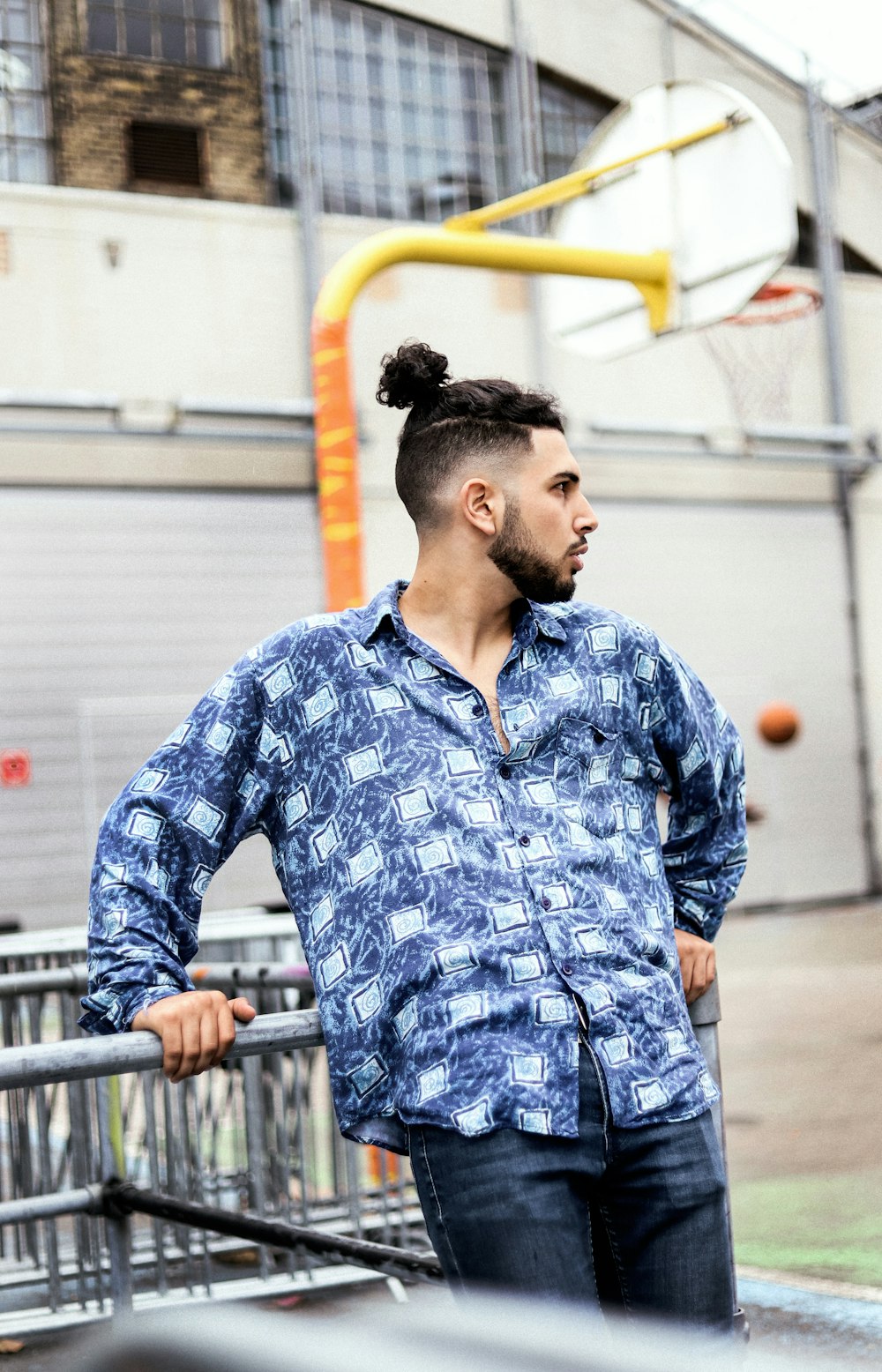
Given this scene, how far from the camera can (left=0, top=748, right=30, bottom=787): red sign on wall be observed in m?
15.1

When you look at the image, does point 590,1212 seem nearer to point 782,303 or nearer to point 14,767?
point 14,767

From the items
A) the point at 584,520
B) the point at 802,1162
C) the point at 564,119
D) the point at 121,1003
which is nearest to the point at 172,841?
the point at 121,1003

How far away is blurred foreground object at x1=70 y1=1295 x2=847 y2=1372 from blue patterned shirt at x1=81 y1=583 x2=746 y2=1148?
1298 millimetres

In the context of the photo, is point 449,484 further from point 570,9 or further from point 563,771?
point 570,9

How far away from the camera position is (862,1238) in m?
5.62

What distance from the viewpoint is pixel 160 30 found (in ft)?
54.7

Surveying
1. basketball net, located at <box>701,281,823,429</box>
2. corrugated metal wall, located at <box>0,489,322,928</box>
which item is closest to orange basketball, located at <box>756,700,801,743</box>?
basketball net, located at <box>701,281,823,429</box>

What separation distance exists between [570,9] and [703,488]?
5.37 m

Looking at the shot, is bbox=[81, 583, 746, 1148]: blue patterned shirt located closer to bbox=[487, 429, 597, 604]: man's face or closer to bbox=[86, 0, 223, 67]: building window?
bbox=[487, 429, 597, 604]: man's face

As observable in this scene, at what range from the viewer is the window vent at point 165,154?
53.6 feet

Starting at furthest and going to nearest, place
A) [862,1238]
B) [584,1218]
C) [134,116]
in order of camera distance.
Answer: [134,116], [862,1238], [584,1218]

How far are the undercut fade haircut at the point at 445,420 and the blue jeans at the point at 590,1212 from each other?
2.70 feet

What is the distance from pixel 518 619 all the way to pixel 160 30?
1570cm

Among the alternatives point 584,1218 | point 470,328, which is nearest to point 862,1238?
point 584,1218
